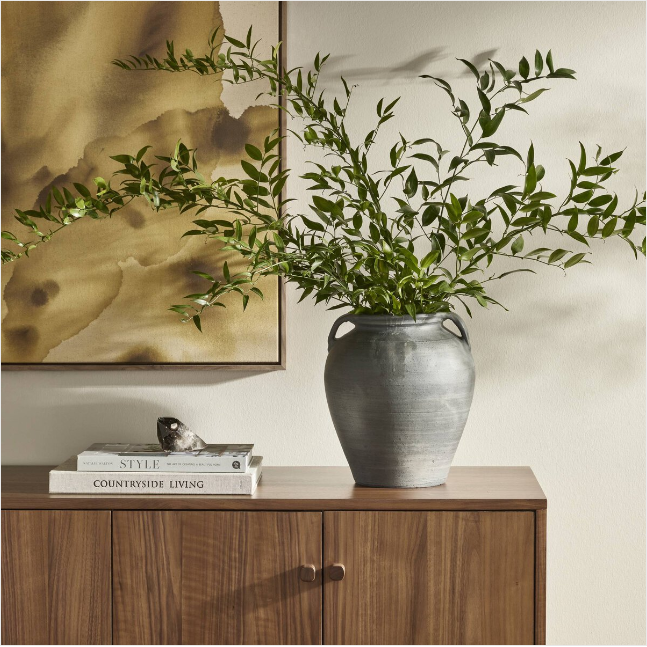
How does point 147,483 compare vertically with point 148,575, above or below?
above

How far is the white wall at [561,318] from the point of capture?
177 cm

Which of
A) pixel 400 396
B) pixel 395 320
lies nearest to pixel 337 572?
pixel 400 396

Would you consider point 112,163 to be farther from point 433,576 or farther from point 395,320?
point 433,576

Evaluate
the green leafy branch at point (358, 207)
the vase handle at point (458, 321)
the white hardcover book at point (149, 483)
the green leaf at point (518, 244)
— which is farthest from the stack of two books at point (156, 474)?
the green leaf at point (518, 244)

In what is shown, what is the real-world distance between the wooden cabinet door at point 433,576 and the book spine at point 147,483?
0.19m

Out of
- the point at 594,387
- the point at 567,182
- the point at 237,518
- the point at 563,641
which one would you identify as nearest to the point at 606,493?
the point at 594,387

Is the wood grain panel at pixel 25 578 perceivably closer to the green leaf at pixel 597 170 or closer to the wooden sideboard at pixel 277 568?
the wooden sideboard at pixel 277 568

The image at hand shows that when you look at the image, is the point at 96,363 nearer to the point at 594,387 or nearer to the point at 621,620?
the point at 594,387

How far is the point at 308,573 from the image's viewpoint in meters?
1.43

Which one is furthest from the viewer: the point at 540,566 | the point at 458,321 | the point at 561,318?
the point at 561,318

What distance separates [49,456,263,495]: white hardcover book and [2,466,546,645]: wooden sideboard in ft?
0.08

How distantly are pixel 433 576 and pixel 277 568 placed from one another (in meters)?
Result: 0.29

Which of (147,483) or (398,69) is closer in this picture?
(147,483)

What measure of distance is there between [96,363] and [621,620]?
136 cm
